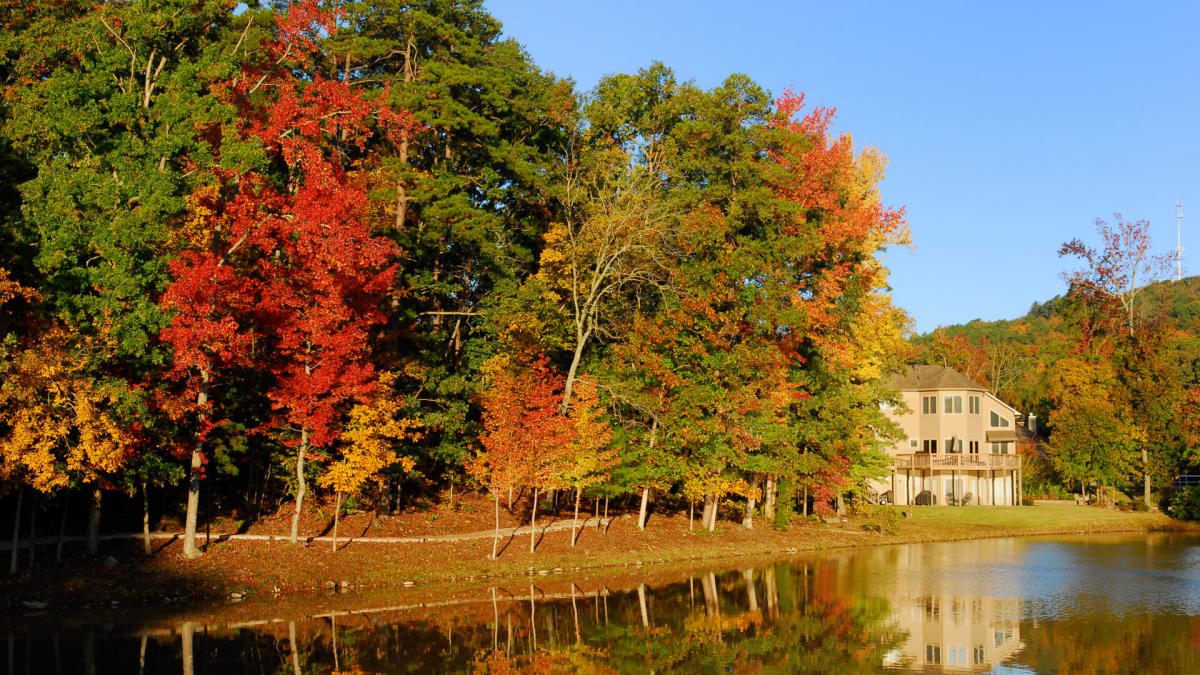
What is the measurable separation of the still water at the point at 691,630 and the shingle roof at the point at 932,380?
31.4 meters

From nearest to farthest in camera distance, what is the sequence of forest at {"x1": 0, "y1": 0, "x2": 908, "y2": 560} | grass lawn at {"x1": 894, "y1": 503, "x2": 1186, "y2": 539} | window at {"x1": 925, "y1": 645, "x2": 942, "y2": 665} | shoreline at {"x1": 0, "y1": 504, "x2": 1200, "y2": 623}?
1. window at {"x1": 925, "y1": 645, "x2": 942, "y2": 665}
2. shoreline at {"x1": 0, "y1": 504, "x2": 1200, "y2": 623}
3. forest at {"x1": 0, "y1": 0, "x2": 908, "y2": 560}
4. grass lawn at {"x1": 894, "y1": 503, "x2": 1186, "y2": 539}

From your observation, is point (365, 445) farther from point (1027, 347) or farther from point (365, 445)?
point (1027, 347)

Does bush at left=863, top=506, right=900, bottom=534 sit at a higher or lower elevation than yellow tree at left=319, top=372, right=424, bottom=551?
lower

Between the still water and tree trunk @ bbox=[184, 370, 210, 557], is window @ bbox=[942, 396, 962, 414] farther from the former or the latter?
tree trunk @ bbox=[184, 370, 210, 557]

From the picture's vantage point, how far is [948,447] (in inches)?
2525

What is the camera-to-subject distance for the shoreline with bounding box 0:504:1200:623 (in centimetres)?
2438

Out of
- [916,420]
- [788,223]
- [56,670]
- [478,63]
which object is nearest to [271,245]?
[56,670]

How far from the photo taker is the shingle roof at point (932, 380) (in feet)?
211

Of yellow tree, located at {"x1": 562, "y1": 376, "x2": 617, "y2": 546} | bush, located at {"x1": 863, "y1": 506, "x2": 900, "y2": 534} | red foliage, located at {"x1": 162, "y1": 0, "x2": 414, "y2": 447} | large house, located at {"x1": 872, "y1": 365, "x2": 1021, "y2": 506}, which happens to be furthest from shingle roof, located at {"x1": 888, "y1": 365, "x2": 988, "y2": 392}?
red foliage, located at {"x1": 162, "y1": 0, "x2": 414, "y2": 447}

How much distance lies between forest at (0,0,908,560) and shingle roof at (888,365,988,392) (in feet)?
35.6

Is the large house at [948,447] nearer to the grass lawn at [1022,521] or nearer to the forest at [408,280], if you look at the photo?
the grass lawn at [1022,521]

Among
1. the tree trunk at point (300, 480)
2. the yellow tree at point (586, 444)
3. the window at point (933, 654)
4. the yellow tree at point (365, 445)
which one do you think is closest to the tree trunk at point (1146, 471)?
the yellow tree at point (586, 444)

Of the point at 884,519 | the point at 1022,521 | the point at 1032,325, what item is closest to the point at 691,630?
the point at 884,519

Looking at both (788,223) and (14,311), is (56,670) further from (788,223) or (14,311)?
(788,223)
